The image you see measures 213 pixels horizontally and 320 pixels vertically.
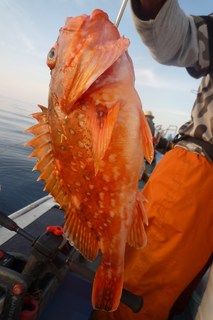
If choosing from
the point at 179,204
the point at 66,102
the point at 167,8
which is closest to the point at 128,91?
the point at 66,102

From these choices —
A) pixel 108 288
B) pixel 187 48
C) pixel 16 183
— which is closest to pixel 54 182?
pixel 108 288

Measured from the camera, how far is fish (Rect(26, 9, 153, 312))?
3.27 ft

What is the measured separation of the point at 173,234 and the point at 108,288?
78cm

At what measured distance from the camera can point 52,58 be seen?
1132mm

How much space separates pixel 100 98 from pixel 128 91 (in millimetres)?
117

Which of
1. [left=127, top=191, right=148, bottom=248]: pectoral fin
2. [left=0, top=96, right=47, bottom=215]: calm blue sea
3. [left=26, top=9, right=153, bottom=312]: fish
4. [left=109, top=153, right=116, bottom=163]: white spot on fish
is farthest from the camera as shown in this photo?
[left=0, top=96, right=47, bottom=215]: calm blue sea

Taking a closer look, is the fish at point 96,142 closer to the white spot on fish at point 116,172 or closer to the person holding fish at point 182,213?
the white spot on fish at point 116,172

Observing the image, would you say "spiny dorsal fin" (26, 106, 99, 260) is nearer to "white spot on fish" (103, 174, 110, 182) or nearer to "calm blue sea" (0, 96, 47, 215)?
"white spot on fish" (103, 174, 110, 182)

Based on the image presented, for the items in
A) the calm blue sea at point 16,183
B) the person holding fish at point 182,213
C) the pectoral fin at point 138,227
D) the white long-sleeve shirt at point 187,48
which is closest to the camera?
the pectoral fin at point 138,227

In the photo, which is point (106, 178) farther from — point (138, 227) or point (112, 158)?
point (138, 227)

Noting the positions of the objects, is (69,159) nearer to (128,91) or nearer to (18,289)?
(128,91)

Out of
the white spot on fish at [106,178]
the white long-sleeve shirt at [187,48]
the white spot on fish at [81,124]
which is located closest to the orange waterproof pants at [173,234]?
the white long-sleeve shirt at [187,48]

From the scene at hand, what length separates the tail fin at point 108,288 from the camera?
1.24m

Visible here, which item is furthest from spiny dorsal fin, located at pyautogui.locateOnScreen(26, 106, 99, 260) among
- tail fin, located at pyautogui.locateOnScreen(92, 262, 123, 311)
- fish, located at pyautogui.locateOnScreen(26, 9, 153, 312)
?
tail fin, located at pyautogui.locateOnScreen(92, 262, 123, 311)
